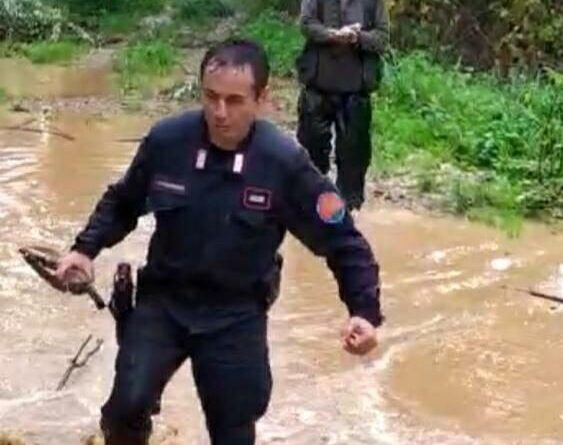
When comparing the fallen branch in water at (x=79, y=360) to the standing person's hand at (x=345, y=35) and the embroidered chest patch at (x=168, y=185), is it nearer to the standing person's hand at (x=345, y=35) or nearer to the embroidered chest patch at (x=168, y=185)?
the embroidered chest patch at (x=168, y=185)

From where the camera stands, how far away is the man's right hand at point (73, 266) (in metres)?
4.25

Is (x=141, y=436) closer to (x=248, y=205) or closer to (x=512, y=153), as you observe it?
(x=248, y=205)

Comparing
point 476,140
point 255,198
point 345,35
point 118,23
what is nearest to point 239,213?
point 255,198

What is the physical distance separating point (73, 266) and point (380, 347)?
2835 mm

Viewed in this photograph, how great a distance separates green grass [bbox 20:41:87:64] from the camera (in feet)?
62.7

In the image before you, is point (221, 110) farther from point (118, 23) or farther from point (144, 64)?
point (118, 23)

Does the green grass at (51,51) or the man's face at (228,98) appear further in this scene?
Answer: the green grass at (51,51)

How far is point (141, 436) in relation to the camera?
14.2 feet

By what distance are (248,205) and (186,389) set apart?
2063 millimetres

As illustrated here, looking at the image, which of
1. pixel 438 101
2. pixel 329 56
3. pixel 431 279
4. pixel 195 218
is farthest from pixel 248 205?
pixel 438 101

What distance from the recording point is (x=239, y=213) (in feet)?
13.5

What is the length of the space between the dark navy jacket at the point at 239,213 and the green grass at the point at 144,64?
12.4 meters

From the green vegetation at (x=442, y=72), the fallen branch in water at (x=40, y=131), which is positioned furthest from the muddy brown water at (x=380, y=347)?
the fallen branch in water at (x=40, y=131)

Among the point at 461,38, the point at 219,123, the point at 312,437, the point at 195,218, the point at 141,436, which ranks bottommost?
the point at 461,38
